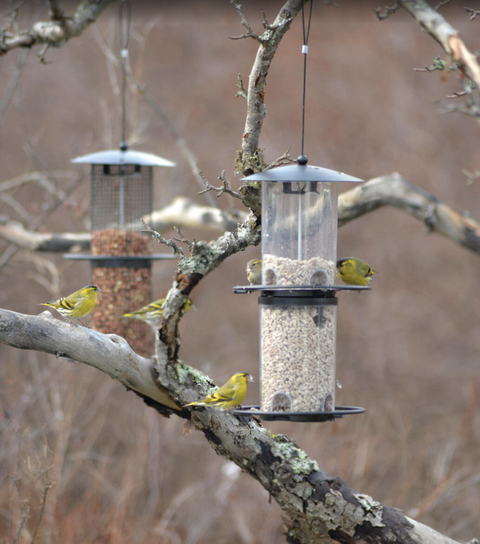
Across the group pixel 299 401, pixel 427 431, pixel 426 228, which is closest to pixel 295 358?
pixel 299 401

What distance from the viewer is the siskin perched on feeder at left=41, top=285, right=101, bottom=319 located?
5.24m

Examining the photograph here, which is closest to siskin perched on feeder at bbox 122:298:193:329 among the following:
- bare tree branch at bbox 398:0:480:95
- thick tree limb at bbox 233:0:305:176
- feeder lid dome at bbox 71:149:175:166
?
feeder lid dome at bbox 71:149:175:166

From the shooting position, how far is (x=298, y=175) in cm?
349

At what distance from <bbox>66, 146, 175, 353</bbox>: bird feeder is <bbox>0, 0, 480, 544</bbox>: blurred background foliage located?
1.94 metres

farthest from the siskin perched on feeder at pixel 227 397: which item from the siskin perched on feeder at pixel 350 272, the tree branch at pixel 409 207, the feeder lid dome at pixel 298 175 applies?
the tree branch at pixel 409 207

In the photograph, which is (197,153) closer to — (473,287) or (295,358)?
(473,287)

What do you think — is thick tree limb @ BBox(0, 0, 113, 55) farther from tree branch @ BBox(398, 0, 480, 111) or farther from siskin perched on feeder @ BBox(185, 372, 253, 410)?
siskin perched on feeder @ BBox(185, 372, 253, 410)

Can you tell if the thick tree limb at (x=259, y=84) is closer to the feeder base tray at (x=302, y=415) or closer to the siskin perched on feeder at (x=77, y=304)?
the feeder base tray at (x=302, y=415)

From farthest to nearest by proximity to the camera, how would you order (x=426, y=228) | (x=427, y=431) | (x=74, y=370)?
(x=427, y=431) < (x=74, y=370) < (x=426, y=228)

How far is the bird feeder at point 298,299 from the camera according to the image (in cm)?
377

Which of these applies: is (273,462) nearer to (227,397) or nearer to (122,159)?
(227,397)

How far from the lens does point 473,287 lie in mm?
14031

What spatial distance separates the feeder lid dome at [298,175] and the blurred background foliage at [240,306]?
5387 mm

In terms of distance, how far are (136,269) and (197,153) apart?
25.2ft
